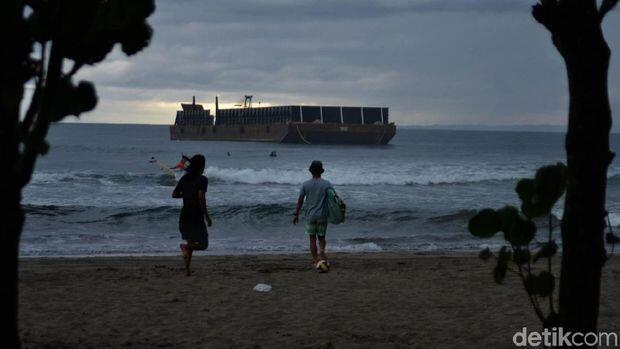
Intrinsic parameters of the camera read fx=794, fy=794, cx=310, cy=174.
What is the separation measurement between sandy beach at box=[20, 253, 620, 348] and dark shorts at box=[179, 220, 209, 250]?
0.39m

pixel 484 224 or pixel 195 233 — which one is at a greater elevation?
pixel 484 224

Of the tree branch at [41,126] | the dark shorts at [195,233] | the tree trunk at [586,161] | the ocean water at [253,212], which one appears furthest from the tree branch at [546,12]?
the ocean water at [253,212]

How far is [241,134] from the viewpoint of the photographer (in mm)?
91500

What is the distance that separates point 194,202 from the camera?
8.30 meters

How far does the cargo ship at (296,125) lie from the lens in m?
79.7

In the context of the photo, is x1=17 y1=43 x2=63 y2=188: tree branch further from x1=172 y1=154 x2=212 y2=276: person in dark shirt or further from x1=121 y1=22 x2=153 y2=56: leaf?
x1=172 y1=154 x2=212 y2=276: person in dark shirt

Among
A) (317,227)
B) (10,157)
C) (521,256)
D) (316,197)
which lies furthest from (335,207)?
(10,157)

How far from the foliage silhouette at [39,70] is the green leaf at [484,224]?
164 cm

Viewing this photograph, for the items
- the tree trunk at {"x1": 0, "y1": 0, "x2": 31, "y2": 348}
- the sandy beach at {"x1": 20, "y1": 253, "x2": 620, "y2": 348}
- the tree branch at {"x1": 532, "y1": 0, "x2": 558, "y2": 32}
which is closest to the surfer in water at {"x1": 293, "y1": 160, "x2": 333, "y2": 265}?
the sandy beach at {"x1": 20, "y1": 253, "x2": 620, "y2": 348}

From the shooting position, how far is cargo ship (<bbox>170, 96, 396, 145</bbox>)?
3137 inches

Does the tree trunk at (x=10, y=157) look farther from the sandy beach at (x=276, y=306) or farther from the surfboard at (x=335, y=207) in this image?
the surfboard at (x=335, y=207)

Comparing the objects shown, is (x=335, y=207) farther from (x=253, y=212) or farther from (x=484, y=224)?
(x=253, y=212)

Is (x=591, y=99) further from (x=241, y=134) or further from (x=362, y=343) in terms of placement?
(x=241, y=134)

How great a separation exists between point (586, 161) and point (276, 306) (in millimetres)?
4129
